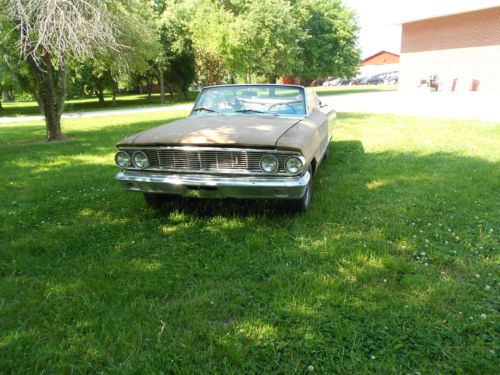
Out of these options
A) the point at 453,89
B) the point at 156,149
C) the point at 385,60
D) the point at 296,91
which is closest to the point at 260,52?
the point at 453,89

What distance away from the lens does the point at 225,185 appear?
3.65m

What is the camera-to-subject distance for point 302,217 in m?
4.09

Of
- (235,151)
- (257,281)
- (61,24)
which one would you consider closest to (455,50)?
(61,24)

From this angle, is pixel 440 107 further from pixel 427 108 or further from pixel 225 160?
pixel 225 160

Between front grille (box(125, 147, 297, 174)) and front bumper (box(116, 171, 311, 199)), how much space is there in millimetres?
79

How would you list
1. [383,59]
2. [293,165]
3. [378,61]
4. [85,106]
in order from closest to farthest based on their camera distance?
[293,165] < [85,106] < [383,59] < [378,61]

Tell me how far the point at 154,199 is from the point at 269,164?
1604 mm

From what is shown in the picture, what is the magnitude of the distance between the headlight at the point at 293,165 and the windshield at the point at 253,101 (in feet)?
4.61

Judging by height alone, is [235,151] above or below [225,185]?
above

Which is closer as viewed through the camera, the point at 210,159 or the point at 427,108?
the point at 210,159

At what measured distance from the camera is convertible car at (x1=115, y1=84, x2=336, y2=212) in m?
3.61

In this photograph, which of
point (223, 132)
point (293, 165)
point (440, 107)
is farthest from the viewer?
point (440, 107)

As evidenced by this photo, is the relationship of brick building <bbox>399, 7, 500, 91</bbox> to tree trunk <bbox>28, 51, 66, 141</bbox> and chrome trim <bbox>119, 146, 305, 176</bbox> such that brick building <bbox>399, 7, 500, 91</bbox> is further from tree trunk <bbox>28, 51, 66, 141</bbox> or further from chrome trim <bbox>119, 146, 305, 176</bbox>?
chrome trim <bbox>119, 146, 305, 176</bbox>

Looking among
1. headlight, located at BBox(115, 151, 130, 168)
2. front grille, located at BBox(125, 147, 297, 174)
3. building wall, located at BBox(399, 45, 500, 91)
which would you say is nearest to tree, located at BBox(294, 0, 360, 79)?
building wall, located at BBox(399, 45, 500, 91)
